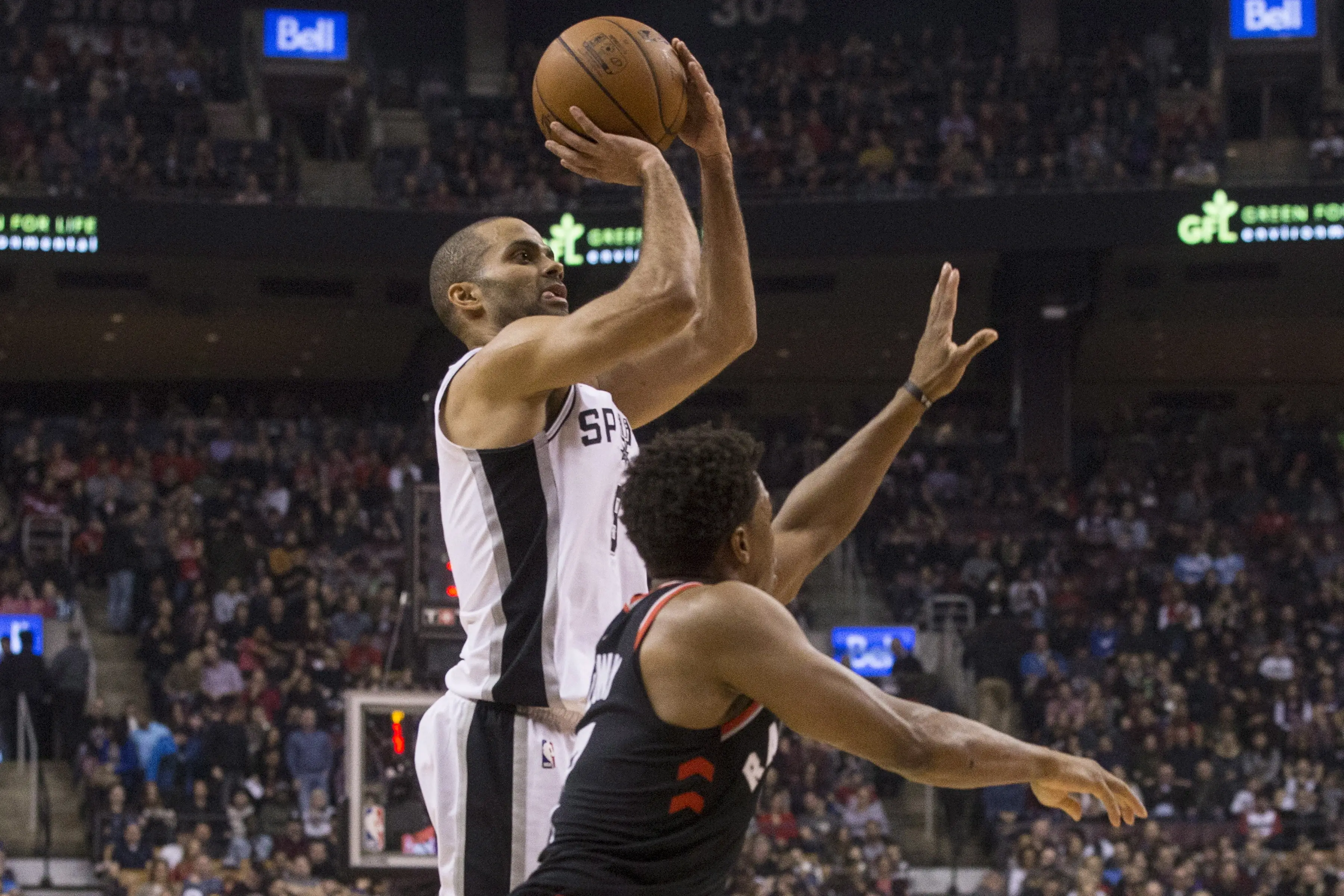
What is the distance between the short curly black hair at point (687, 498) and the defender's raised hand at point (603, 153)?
2.79ft

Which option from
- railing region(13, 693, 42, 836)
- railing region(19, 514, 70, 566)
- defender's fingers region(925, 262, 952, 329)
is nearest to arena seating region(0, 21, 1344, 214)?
railing region(19, 514, 70, 566)

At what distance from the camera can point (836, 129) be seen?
22094 millimetres

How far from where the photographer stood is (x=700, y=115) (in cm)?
408

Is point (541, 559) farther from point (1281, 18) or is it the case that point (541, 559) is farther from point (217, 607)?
point (1281, 18)

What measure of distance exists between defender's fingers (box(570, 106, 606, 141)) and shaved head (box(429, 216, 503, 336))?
0.29 meters

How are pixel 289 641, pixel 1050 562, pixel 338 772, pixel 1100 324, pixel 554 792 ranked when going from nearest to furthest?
pixel 554 792, pixel 338 772, pixel 289 641, pixel 1050 562, pixel 1100 324

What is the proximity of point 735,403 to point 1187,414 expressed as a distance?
6083 mm

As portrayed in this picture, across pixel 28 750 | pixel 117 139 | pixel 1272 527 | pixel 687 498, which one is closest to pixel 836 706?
pixel 687 498

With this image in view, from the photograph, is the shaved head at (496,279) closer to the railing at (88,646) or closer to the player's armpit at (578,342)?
the player's armpit at (578,342)

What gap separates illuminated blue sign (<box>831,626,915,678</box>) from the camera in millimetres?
17375

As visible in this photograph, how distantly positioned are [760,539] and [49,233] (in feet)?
59.0

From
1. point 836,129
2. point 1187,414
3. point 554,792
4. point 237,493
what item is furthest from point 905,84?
point 554,792

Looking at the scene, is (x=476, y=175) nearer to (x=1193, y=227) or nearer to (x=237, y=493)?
(x=237, y=493)

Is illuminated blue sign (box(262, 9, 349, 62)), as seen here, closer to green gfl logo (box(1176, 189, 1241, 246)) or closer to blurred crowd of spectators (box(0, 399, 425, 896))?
blurred crowd of spectators (box(0, 399, 425, 896))
